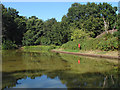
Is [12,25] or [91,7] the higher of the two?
[91,7]

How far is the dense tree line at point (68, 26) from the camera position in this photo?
1587 inches

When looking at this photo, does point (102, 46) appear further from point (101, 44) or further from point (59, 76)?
point (59, 76)

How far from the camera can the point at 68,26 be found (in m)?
41.8

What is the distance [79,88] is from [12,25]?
154 ft

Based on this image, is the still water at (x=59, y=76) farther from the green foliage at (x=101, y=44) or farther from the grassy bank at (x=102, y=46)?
the green foliage at (x=101, y=44)

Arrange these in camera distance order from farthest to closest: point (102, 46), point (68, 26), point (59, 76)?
point (68, 26) → point (102, 46) → point (59, 76)

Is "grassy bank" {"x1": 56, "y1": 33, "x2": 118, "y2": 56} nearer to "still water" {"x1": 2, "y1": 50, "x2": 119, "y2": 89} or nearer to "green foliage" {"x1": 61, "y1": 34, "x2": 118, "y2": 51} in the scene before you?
"green foliage" {"x1": 61, "y1": 34, "x2": 118, "y2": 51}

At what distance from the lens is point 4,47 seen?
40.3 m

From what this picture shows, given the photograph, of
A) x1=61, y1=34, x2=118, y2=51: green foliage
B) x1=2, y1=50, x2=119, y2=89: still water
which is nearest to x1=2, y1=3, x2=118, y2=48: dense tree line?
x1=61, y1=34, x2=118, y2=51: green foliage

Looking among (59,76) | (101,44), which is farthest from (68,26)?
(59,76)

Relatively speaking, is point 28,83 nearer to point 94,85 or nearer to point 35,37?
point 94,85

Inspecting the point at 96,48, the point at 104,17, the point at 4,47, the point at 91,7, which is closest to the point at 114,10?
the point at 104,17

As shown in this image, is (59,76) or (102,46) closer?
(59,76)

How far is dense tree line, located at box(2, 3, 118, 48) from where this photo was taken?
40312mm
